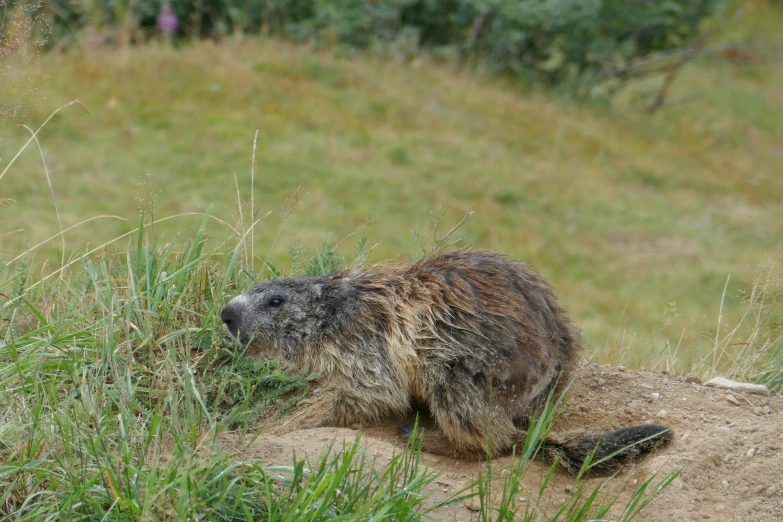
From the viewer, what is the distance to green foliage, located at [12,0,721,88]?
1085cm

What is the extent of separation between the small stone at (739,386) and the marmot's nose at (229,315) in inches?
88.7

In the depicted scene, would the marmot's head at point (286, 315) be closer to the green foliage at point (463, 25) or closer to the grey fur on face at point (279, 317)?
the grey fur on face at point (279, 317)

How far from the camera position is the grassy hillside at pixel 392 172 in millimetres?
8266

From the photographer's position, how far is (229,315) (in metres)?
3.76

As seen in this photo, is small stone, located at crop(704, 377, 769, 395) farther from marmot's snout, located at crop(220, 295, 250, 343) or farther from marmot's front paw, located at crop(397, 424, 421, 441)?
marmot's snout, located at crop(220, 295, 250, 343)

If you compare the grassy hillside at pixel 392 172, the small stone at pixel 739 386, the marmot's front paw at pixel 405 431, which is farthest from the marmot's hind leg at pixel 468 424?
the grassy hillside at pixel 392 172

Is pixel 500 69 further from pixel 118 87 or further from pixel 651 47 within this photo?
pixel 118 87

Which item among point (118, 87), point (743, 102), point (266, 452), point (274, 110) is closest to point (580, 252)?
point (274, 110)

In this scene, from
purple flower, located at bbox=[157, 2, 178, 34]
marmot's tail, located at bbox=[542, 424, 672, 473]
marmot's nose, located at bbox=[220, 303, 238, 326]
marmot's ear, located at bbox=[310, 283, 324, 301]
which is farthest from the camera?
purple flower, located at bbox=[157, 2, 178, 34]

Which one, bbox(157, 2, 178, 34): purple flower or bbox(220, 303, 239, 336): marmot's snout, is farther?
bbox(157, 2, 178, 34): purple flower

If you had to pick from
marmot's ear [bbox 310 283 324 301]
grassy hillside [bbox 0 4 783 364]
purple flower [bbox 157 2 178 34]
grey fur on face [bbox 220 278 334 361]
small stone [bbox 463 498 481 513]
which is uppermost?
purple flower [bbox 157 2 178 34]

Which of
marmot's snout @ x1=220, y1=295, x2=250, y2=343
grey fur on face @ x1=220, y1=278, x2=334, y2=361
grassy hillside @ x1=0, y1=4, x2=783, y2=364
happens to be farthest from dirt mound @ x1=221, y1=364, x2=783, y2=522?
grassy hillside @ x1=0, y1=4, x2=783, y2=364

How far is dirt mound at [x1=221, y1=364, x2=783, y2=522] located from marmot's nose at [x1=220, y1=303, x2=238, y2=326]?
492 mm

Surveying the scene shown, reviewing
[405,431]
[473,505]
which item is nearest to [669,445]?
[473,505]
